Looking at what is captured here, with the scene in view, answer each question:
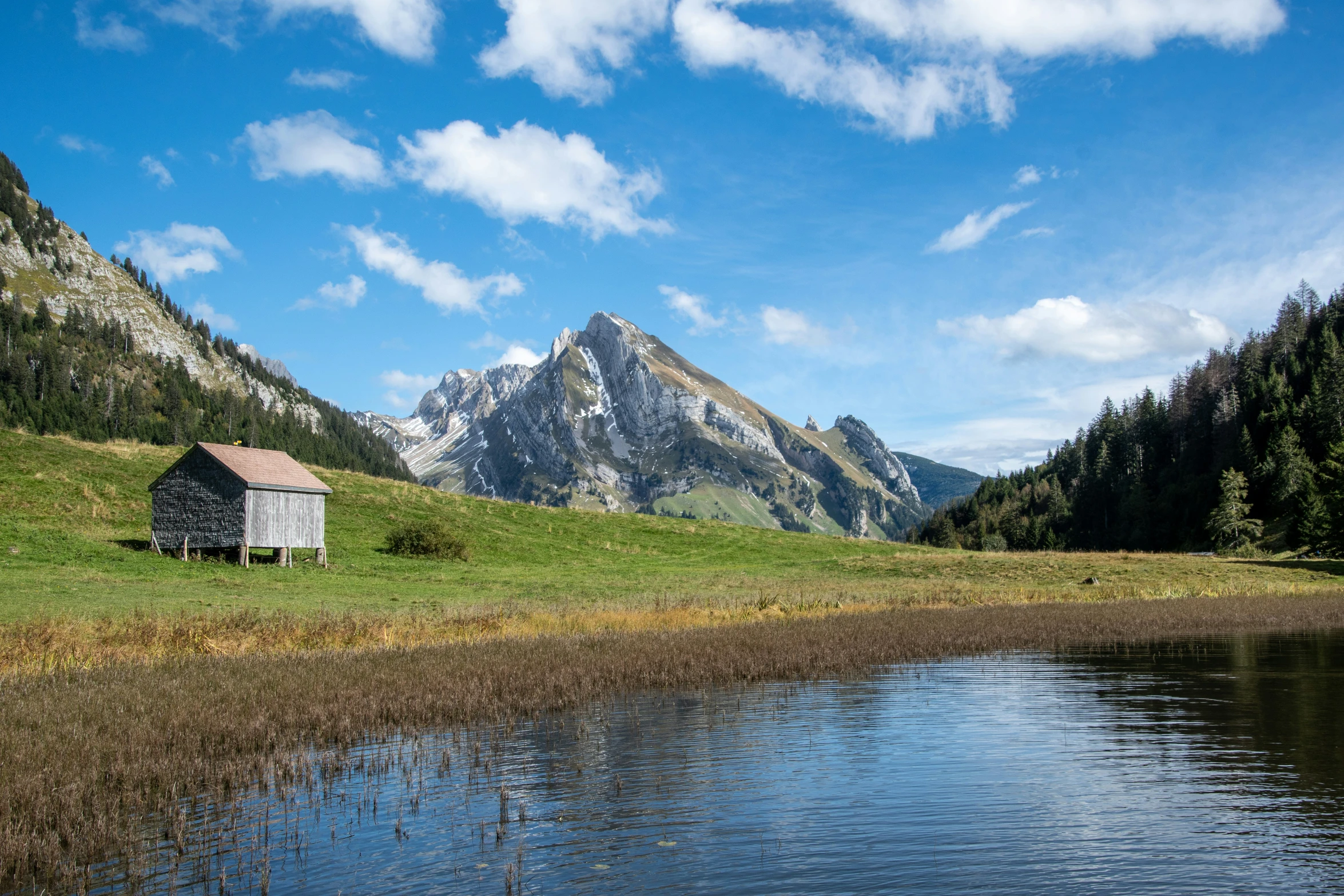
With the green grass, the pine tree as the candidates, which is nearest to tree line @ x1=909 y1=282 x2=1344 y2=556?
the pine tree

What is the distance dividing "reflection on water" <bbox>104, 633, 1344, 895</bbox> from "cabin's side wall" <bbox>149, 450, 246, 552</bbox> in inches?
1798

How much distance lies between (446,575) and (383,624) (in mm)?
25449

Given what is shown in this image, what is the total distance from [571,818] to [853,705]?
9.19 meters

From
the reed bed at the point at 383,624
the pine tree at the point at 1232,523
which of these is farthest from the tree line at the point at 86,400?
the pine tree at the point at 1232,523

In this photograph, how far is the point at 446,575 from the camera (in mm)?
54969

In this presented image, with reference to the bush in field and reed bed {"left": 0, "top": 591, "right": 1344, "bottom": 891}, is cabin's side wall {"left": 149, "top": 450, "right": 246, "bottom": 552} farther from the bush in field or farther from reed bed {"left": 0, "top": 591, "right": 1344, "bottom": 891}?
reed bed {"left": 0, "top": 591, "right": 1344, "bottom": 891}

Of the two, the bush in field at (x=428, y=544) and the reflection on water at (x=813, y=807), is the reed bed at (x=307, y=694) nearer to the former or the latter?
the reflection on water at (x=813, y=807)

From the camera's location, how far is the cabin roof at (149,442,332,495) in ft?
180

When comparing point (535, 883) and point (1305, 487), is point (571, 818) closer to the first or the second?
point (535, 883)

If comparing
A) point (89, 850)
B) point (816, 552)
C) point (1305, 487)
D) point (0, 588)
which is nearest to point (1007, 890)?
point (89, 850)

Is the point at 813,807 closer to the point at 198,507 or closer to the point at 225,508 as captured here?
the point at 225,508

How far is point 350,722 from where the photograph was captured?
1559 centimetres

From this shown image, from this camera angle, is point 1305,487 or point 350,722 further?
point 1305,487

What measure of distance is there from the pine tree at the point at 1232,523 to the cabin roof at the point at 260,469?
10362 cm
